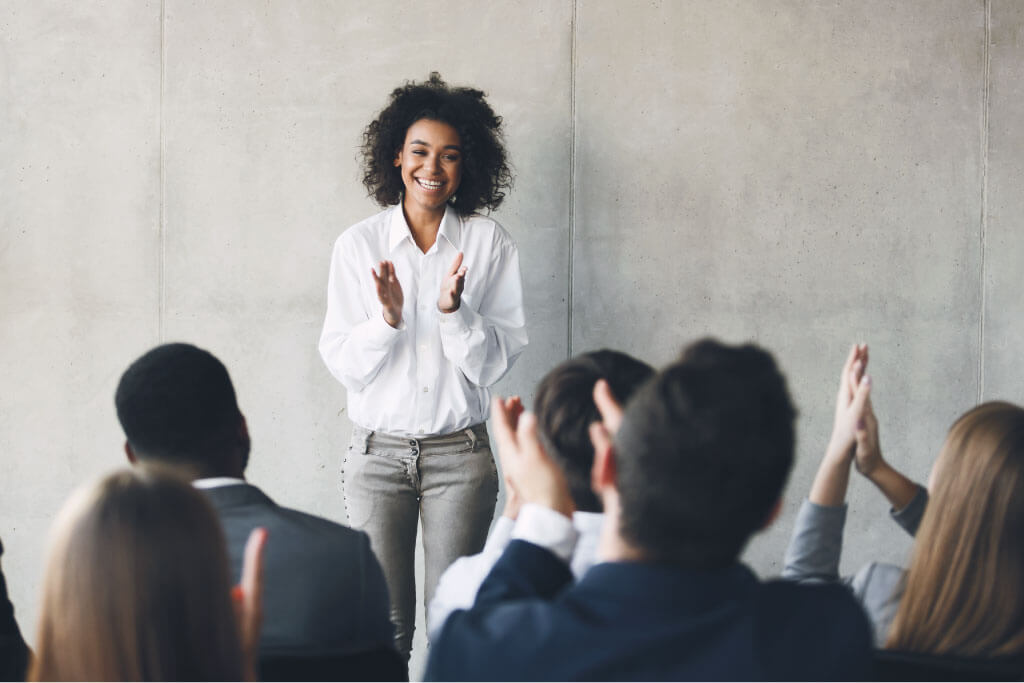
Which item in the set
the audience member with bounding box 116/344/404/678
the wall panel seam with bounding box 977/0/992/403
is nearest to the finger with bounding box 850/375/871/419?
the audience member with bounding box 116/344/404/678

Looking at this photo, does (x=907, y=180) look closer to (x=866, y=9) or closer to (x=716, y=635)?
(x=866, y=9)

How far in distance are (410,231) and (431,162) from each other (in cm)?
23

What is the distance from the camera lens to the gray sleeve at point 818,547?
156 centimetres

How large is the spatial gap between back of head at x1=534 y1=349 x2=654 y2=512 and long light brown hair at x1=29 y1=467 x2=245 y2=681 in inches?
26.3

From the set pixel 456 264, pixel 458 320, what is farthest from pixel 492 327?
pixel 456 264

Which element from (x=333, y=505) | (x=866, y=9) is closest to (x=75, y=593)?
(x=333, y=505)

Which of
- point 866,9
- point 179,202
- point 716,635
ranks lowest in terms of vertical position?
point 716,635

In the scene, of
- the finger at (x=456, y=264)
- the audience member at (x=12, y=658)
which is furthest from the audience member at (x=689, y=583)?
the finger at (x=456, y=264)

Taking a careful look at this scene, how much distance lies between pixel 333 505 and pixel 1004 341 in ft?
8.07

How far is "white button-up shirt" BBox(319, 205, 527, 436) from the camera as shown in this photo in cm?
283

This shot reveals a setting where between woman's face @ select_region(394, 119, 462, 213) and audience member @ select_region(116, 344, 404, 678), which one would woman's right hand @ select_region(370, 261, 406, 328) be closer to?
woman's face @ select_region(394, 119, 462, 213)

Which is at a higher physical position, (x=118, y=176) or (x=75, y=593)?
(x=118, y=176)

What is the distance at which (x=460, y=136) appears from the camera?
3.07m

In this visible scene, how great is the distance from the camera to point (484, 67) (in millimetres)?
3363
